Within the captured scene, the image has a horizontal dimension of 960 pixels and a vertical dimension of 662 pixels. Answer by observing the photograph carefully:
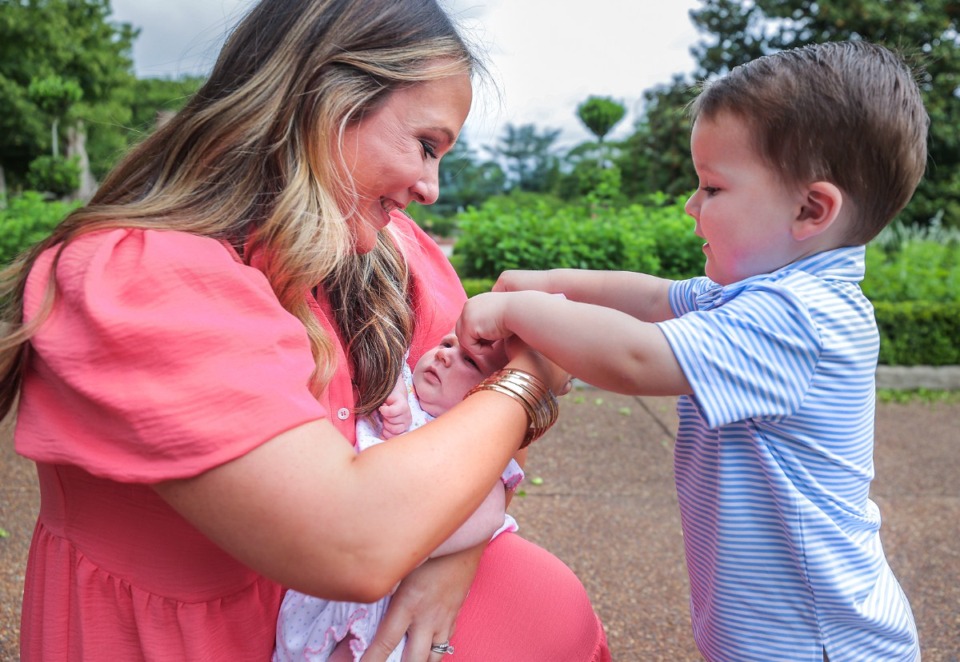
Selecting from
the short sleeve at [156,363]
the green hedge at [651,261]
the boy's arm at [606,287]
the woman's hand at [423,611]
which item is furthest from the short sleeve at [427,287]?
the green hedge at [651,261]

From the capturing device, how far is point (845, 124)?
137 cm

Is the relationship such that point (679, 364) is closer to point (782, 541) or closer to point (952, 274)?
point (782, 541)

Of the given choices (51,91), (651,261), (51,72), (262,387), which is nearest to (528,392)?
(262,387)

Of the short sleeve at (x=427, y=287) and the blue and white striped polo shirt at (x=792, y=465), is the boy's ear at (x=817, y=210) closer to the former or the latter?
the blue and white striped polo shirt at (x=792, y=465)

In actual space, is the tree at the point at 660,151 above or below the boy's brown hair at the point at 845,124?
below

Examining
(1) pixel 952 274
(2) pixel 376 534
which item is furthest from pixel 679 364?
(1) pixel 952 274

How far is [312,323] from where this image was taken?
1461 millimetres

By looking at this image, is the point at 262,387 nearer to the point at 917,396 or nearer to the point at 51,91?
the point at 917,396

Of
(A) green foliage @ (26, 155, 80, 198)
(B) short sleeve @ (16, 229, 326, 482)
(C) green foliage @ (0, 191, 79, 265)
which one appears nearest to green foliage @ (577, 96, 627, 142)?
(A) green foliage @ (26, 155, 80, 198)

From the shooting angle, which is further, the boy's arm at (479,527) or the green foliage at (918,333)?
the green foliage at (918,333)

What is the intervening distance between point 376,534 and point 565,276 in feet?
3.08

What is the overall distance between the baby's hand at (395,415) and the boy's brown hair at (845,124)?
2.84 feet

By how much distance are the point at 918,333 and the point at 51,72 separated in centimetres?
1964

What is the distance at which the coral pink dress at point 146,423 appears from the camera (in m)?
1.09
